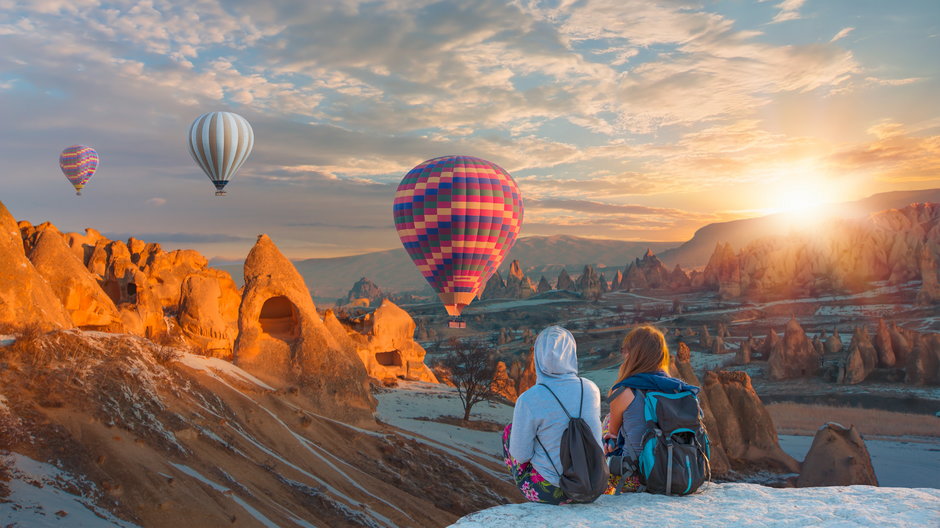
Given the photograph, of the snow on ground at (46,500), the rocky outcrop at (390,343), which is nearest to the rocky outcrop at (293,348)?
the snow on ground at (46,500)

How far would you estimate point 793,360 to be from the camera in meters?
58.8

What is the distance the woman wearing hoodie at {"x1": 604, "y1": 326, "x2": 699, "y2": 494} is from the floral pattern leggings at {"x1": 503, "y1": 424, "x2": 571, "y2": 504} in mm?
537

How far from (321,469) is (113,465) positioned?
4.73m

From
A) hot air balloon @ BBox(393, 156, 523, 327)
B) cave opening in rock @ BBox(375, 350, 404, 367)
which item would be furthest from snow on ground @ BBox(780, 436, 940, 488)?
cave opening in rock @ BBox(375, 350, 404, 367)

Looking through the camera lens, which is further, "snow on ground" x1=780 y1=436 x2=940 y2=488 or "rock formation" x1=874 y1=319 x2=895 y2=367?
"rock formation" x1=874 y1=319 x2=895 y2=367

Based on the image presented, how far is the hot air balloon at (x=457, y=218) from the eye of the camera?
118 ft

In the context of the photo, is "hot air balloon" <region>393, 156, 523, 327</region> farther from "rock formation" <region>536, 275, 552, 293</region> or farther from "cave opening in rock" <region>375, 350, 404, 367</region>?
"rock formation" <region>536, 275, 552, 293</region>

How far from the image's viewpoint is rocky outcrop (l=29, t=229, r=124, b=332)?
16.5 meters

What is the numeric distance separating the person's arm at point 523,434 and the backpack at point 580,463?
0.47 feet

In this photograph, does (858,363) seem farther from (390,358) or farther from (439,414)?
(439,414)

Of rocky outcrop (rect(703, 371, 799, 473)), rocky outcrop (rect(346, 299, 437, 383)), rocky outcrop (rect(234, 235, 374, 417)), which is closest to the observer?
rocky outcrop (rect(234, 235, 374, 417))

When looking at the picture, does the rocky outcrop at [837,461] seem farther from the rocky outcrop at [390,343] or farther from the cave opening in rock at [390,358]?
the cave opening in rock at [390,358]

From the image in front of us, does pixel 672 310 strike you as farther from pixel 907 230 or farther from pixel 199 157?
pixel 199 157

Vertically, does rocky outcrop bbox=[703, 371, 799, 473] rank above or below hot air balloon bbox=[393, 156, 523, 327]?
below
